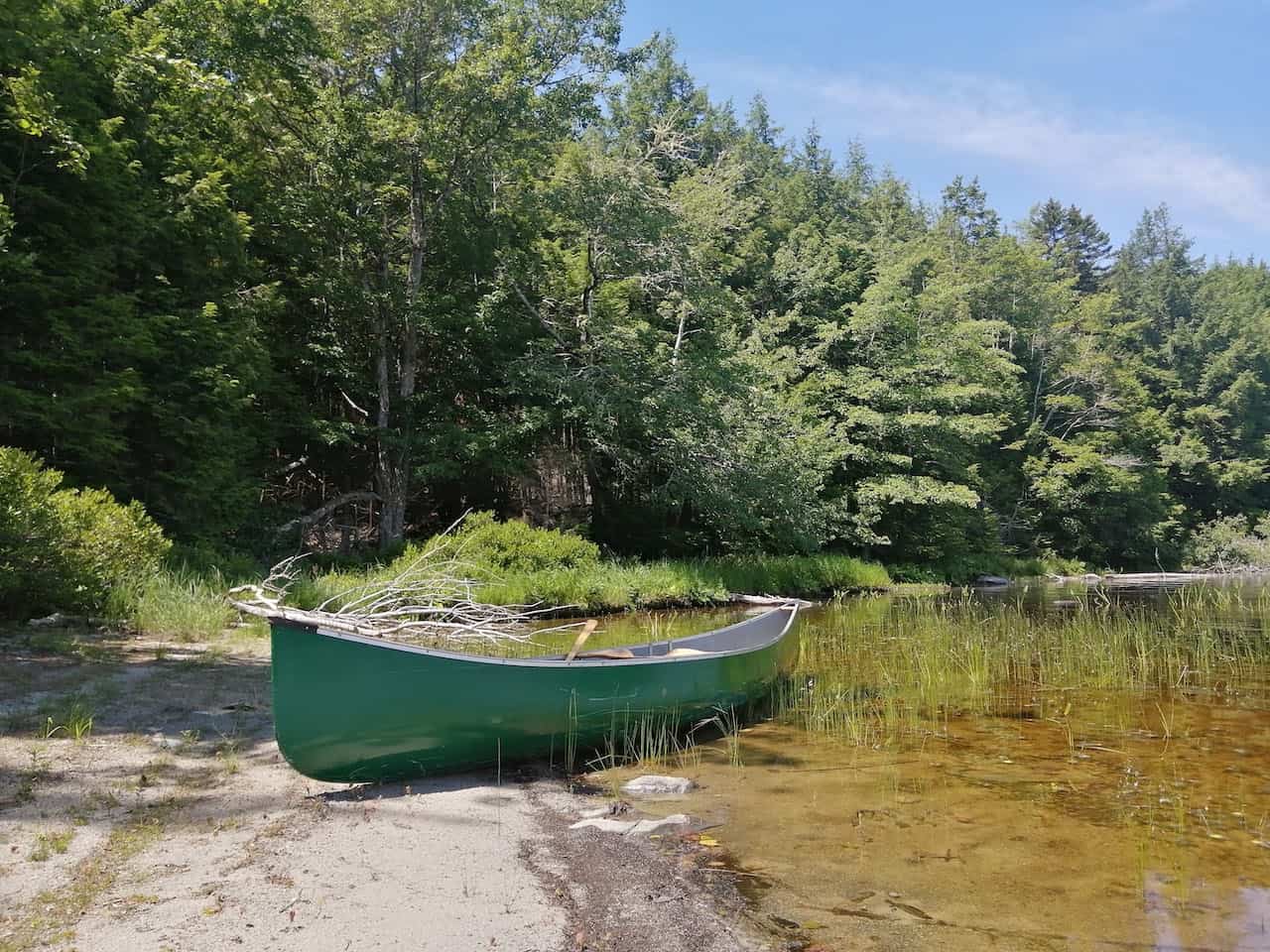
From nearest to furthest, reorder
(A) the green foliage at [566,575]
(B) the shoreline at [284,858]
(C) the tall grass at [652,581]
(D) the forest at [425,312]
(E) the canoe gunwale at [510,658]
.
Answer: (B) the shoreline at [284,858], (E) the canoe gunwale at [510,658], (D) the forest at [425,312], (C) the tall grass at [652,581], (A) the green foliage at [566,575]

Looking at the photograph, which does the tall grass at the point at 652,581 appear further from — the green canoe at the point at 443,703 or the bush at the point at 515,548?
the green canoe at the point at 443,703

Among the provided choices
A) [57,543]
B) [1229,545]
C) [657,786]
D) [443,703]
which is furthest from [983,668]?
[1229,545]

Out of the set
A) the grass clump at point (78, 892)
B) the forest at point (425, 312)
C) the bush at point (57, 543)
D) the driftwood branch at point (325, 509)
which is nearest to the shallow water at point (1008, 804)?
the grass clump at point (78, 892)

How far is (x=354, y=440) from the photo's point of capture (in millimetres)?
17078

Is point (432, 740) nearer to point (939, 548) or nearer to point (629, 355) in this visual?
point (629, 355)

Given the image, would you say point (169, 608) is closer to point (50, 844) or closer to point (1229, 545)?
point (50, 844)

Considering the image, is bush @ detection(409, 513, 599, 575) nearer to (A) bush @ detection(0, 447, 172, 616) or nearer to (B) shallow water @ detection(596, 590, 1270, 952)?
(A) bush @ detection(0, 447, 172, 616)

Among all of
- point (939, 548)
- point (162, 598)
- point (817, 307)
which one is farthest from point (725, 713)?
point (817, 307)

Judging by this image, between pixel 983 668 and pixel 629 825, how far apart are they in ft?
17.2

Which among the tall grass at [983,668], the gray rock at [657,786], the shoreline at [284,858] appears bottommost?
the tall grass at [983,668]

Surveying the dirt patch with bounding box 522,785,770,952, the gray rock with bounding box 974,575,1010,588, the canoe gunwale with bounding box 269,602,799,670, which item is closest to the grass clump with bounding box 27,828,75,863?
the canoe gunwale with bounding box 269,602,799,670

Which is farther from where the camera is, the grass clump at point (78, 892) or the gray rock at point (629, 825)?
the gray rock at point (629, 825)

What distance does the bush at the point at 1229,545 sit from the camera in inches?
1287

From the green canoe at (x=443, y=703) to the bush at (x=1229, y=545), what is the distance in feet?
111
